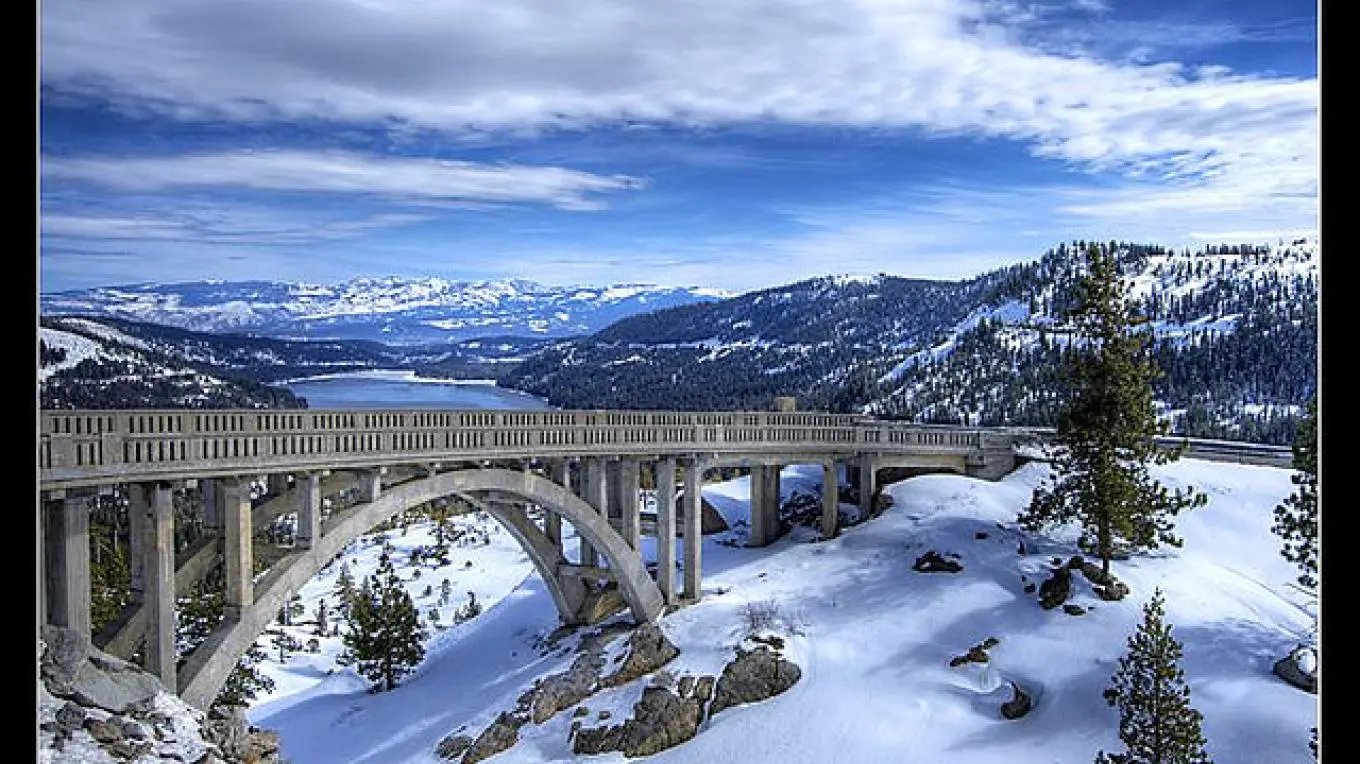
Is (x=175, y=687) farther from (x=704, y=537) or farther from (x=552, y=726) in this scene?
(x=704, y=537)

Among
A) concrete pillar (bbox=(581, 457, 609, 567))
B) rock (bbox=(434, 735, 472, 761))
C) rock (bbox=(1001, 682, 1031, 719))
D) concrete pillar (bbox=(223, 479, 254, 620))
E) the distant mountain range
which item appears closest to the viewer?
concrete pillar (bbox=(223, 479, 254, 620))

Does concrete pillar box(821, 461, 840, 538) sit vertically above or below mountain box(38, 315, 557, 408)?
below

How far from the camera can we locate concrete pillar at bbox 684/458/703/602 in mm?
26141

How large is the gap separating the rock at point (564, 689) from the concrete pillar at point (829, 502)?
31.8 ft

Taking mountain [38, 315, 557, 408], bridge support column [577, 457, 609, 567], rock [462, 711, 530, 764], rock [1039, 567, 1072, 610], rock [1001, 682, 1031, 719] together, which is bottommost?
rock [462, 711, 530, 764]

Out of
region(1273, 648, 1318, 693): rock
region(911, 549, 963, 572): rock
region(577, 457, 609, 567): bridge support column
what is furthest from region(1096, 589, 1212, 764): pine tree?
region(577, 457, 609, 567): bridge support column

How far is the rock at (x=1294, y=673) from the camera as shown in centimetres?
1830

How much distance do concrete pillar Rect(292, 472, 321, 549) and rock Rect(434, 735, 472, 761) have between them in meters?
6.39

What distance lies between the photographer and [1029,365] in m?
119

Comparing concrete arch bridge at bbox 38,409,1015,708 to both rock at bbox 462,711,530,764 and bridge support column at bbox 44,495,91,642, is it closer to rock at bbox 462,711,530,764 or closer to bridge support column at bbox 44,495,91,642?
bridge support column at bbox 44,495,91,642

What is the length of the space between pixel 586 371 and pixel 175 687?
501 ft

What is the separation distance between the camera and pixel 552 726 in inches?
847

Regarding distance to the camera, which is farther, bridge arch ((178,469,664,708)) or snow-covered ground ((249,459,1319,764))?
snow-covered ground ((249,459,1319,764))
